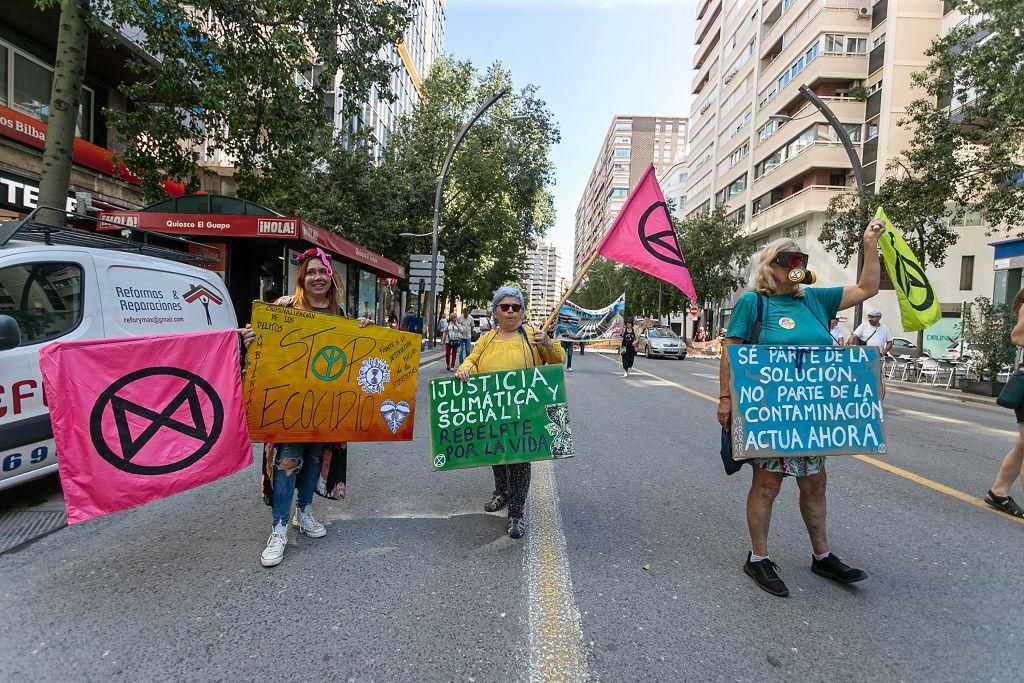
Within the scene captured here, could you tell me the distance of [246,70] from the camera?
9.41 meters

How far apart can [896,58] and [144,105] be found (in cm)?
3882

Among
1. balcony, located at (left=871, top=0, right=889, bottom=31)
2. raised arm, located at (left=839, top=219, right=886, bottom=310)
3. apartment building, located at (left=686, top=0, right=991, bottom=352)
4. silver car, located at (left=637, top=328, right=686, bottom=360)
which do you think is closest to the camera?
raised arm, located at (left=839, top=219, right=886, bottom=310)

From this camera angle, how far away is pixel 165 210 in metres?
13.8

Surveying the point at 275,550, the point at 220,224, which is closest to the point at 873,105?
the point at 220,224

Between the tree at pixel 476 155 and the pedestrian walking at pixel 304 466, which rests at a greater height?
the tree at pixel 476 155

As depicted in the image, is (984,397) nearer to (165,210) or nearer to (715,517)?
(715,517)

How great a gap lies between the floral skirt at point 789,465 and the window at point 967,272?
1552 inches

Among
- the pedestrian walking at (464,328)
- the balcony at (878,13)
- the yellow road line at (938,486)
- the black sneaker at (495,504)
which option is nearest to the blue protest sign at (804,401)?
the black sneaker at (495,504)

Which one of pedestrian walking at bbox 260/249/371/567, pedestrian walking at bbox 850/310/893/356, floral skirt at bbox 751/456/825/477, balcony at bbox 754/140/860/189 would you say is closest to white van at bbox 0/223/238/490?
pedestrian walking at bbox 260/249/371/567

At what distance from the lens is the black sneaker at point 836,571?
319cm

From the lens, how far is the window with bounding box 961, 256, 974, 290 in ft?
112

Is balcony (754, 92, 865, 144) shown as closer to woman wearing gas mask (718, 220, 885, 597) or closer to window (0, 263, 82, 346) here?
woman wearing gas mask (718, 220, 885, 597)

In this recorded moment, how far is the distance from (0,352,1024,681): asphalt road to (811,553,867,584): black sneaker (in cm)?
7

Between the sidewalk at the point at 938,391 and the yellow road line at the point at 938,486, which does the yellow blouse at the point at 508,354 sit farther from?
the sidewalk at the point at 938,391
